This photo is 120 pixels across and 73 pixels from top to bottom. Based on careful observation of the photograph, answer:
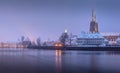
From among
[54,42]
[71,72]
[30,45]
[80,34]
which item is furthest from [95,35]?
[71,72]

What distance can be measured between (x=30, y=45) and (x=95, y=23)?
2971cm

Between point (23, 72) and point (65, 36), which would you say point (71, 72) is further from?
point (65, 36)

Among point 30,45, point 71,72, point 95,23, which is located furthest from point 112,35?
point 71,72

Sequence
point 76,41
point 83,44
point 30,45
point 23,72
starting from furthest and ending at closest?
point 30,45 → point 76,41 → point 83,44 → point 23,72

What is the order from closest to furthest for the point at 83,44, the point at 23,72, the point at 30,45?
the point at 23,72 → the point at 83,44 → the point at 30,45

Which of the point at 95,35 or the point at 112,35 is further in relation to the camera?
the point at 112,35

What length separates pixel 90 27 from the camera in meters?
117

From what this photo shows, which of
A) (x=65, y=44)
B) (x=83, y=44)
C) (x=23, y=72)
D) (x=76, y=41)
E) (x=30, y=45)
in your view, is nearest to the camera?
(x=23, y=72)

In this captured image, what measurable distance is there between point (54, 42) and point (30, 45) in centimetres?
1382

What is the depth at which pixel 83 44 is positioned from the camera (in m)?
94.5

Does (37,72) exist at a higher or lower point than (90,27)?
lower

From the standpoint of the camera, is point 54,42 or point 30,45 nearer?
point 54,42

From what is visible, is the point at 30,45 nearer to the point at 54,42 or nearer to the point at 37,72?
the point at 54,42

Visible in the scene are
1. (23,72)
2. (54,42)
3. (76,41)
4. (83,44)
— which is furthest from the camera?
(54,42)
